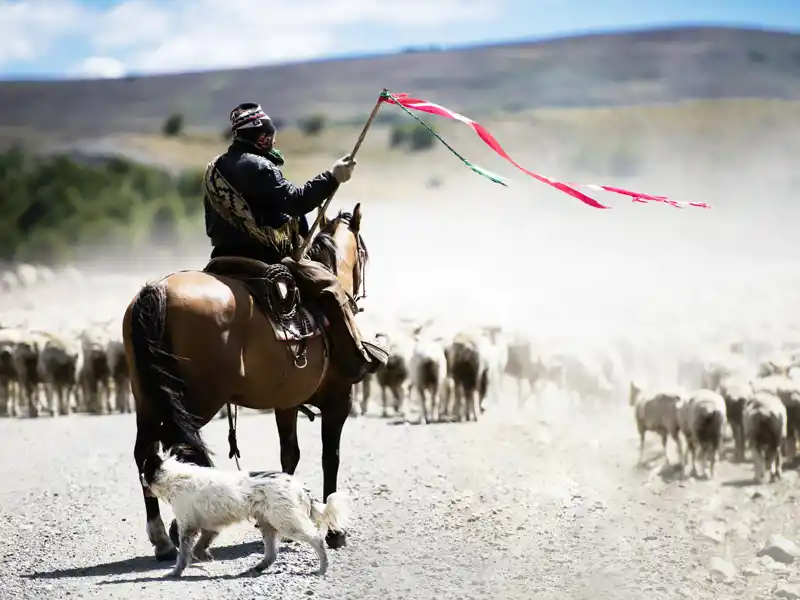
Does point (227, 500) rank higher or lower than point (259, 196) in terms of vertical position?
lower

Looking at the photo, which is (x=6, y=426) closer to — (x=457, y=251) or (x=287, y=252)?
(x=287, y=252)

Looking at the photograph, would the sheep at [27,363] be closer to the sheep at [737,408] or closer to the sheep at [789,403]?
the sheep at [737,408]

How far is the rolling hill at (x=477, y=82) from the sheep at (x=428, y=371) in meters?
48.6

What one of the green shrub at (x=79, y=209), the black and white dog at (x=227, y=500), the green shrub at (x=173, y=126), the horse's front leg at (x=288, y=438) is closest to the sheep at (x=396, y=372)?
the horse's front leg at (x=288, y=438)

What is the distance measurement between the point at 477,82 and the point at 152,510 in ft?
242

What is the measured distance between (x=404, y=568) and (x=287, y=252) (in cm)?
201

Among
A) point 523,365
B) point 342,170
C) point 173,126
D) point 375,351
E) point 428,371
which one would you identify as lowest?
point 523,365

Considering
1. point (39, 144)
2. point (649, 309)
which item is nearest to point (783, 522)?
point (649, 309)

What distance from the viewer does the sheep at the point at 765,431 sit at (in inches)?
474

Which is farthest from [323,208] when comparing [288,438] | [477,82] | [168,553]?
[477,82]

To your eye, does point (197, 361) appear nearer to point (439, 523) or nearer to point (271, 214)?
point (271, 214)

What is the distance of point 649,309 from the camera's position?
28.7 m

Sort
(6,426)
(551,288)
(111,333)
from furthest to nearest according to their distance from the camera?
(551,288) → (111,333) → (6,426)

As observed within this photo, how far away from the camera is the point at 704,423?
12.2 meters
